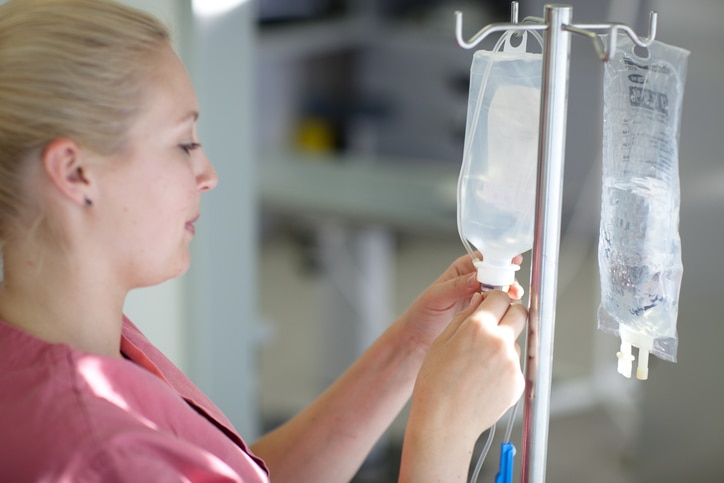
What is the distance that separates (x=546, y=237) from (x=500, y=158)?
4.3 inches

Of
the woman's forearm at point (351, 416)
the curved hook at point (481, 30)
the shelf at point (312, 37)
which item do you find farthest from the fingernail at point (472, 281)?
the shelf at point (312, 37)

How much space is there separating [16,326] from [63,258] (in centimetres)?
8

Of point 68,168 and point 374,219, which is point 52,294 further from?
point 374,219

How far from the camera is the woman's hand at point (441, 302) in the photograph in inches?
39.1

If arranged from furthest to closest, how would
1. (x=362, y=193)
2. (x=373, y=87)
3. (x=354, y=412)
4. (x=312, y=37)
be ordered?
(x=373, y=87) < (x=312, y=37) < (x=362, y=193) < (x=354, y=412)

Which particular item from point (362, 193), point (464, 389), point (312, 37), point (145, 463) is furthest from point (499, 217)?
point (312, 37)

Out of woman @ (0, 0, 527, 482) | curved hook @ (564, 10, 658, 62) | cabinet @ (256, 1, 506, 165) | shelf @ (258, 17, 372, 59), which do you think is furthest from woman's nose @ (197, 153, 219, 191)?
cabinet @ (256, 1, 506, 165)

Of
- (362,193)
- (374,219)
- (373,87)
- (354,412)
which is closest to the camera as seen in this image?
(354,412)

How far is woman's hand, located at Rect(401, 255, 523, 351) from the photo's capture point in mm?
994

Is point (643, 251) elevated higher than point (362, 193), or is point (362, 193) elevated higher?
point (643, 251)

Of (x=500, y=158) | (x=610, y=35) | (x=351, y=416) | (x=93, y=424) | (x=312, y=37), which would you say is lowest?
(x=351, y=416)

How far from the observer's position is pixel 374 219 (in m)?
2.37

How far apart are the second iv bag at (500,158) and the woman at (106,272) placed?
0.17 feet

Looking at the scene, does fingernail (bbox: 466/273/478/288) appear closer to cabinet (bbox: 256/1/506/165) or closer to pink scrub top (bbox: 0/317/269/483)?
pink scrub top (bbox: 0/317/269/483)
